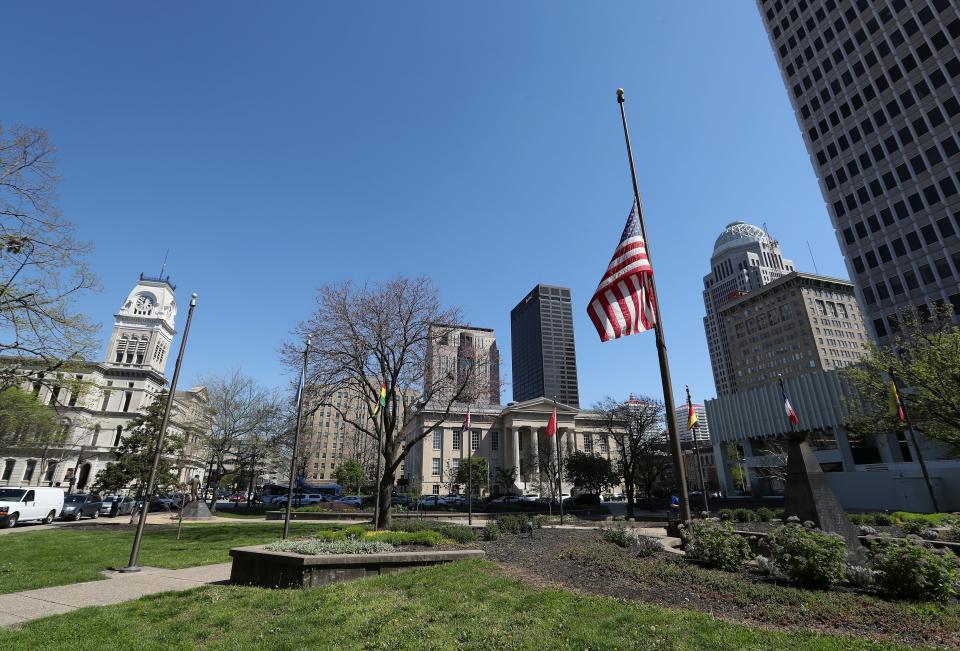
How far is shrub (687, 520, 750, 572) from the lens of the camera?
909cm

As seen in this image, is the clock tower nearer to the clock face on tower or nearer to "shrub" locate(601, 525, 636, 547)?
the clock face on tower

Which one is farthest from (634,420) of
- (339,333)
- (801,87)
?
(801,87)

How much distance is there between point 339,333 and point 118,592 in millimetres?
17242

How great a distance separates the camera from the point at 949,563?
703cm

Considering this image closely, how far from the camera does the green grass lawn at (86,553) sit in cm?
1072

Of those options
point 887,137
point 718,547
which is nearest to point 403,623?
point 718,547

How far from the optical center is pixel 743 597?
23.1 feet

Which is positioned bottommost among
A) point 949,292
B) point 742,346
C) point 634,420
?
point 634,420

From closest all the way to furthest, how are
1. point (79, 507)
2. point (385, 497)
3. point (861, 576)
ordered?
1. point (861, 576)
2. point (385, 497)
3. point (79, 507)

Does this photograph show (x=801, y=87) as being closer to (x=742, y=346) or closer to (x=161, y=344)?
(x=742, y=346)

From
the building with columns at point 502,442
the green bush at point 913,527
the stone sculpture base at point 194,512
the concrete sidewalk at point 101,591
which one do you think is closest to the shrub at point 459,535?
the concrete sidewalk at point 101,591

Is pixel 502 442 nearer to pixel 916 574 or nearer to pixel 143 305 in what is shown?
pixel 143 305

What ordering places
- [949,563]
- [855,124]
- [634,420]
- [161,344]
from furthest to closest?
[161,344]
[855,124]
[634,420]
[949,563]

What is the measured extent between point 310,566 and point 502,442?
9494cm
